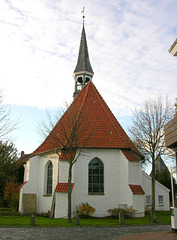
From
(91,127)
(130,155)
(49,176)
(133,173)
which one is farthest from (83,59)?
(133,173)

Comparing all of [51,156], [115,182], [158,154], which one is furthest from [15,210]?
[158,154]

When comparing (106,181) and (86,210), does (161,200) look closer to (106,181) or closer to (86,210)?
(106,181)

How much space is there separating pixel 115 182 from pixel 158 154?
381cm

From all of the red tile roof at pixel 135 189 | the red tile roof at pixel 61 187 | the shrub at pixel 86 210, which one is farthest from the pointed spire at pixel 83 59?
the shrub at pixel 86 210

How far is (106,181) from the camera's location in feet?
62.8

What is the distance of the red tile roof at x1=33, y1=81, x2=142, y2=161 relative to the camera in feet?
62.0

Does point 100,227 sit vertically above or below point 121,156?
below

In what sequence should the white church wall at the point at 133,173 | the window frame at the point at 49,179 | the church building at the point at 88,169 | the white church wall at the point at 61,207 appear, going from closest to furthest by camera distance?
the white church wall at the point at 61,207
the church building at the point at 88,169
the white church wall at the point at 133,173
the window frame at the point at 49,179

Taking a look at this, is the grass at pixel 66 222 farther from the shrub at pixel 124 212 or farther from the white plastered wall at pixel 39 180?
the white plastered wall at pixel 39 180

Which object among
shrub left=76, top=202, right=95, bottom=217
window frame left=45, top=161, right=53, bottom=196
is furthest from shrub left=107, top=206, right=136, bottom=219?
window frame left=45, top=161, right=53, bottom=196

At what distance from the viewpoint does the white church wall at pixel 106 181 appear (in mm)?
18453

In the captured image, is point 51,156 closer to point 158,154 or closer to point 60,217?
point 60,217

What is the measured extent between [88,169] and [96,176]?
0.75m

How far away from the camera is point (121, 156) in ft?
64.0
